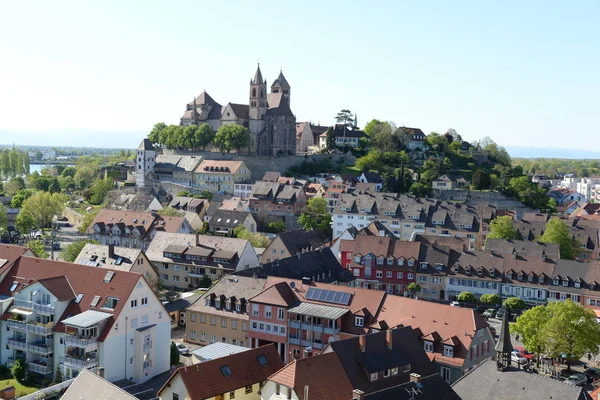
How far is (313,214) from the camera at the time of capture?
92750 millimetres

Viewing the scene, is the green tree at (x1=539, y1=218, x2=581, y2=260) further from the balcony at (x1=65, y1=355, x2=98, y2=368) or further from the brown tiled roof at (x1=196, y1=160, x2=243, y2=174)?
the brown tiled roof at (x1=196, y1=160, x2=243, y2=174)

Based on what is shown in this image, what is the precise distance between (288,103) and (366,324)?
98.6m

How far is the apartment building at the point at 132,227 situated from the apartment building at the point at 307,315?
36065 mm

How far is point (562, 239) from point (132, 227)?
1982 inches

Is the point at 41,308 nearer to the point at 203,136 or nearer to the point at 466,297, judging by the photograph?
the point at 466,297

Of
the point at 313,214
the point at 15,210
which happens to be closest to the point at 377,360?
the point at 313,214

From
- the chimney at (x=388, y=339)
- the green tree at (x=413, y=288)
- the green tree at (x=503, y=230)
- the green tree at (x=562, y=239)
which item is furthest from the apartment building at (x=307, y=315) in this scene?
the green tree at (x=503, y=230)

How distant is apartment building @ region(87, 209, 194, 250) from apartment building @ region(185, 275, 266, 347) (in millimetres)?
31391

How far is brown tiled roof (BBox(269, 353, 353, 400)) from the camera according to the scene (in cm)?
2919

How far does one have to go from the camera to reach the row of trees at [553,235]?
71938 mm

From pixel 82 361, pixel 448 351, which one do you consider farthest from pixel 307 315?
pixel 82 361

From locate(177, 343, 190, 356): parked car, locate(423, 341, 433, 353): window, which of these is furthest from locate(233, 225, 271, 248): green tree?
locate(423, 341, 433, 353): window

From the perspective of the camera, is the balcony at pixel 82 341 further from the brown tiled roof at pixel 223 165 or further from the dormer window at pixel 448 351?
the brown tiled roof at pixel 223 165

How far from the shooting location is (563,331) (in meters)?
41.5
